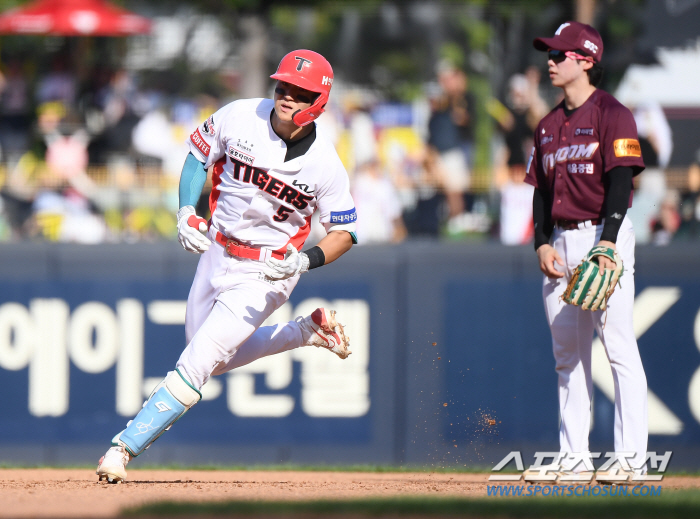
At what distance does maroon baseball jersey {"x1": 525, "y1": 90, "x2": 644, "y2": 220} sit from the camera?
5785 millimetres

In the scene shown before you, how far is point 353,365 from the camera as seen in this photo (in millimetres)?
7855

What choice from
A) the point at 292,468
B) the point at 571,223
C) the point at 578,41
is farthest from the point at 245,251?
the point at 292,468

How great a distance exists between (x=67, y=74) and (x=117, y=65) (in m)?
0.62

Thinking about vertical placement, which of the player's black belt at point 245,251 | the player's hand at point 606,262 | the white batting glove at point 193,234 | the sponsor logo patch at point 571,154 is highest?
the sponsor logo patch at point 571,154

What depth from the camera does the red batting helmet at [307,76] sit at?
5.61m

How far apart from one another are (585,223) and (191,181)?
7.68 feet

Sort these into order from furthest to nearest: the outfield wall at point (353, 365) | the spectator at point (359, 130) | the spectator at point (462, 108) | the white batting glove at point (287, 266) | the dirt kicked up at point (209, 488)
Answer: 1. the spectator at point (462, 108)
2. the spectator at point (359, 130)
3. the outfield wall at point (353, 365)
4. the white batting glove at point (287, 266)
5. the dirt kicked up at point (209, 488)

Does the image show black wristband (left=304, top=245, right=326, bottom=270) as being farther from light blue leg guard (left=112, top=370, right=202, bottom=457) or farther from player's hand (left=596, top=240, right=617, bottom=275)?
player's hand (left=596, top=240, right=617, bottom=275)

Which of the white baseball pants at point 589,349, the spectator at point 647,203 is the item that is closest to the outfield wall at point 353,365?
the spectator at point 647,203

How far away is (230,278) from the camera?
586 centimetres

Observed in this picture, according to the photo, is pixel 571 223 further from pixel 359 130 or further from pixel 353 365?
pixel 359 130

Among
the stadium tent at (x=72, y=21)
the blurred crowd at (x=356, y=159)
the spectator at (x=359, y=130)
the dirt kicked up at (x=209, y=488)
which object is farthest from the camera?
the stadium tent at (x=72, y=21)

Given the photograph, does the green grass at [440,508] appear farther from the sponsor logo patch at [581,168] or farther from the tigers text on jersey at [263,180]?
the sponsor logo patch at [581,168]

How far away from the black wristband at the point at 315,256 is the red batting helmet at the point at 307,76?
0.72 m
